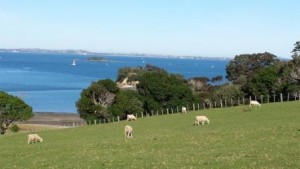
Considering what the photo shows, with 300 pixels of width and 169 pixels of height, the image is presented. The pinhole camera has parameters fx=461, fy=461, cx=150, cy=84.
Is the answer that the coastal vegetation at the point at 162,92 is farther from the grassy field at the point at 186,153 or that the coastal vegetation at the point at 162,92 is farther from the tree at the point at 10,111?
the grassy field at the point at 186,153

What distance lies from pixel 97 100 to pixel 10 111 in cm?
1737

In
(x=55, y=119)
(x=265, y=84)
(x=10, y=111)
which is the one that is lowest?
(x=55, y=119)

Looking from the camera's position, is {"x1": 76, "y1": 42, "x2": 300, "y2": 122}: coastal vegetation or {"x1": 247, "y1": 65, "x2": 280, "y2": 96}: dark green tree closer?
{"x1": 76, "y1": 42, "x2": 300, "y2": 122}: coastal vegetation

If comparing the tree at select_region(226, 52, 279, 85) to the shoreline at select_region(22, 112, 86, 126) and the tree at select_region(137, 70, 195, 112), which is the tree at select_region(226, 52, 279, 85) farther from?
the tree at select_region(137, 70, 195, 112)

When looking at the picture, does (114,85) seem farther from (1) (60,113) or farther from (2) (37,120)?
(1) (60,113)

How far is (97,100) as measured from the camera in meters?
92.0

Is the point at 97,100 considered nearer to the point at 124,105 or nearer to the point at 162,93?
the point at 124,105

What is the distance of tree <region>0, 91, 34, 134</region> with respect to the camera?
8244cm

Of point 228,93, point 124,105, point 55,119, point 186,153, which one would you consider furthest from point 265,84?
point 186,153

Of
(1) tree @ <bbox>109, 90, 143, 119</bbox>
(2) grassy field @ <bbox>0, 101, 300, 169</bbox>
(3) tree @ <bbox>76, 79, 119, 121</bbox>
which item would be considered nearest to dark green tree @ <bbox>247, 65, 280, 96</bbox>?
(1) tree @ <bbox>109, 90, 143, 119</bbox>

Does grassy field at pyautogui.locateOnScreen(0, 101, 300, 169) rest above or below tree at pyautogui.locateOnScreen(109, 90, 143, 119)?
above

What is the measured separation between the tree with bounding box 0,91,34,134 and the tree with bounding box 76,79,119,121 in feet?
33.8

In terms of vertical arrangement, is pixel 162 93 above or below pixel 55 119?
above

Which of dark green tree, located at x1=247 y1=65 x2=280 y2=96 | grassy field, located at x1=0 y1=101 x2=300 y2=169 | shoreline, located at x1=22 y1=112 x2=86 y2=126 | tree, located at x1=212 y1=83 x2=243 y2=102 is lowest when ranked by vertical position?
shoreline, located at x1=22 y1=112 x2=86 y2=126
